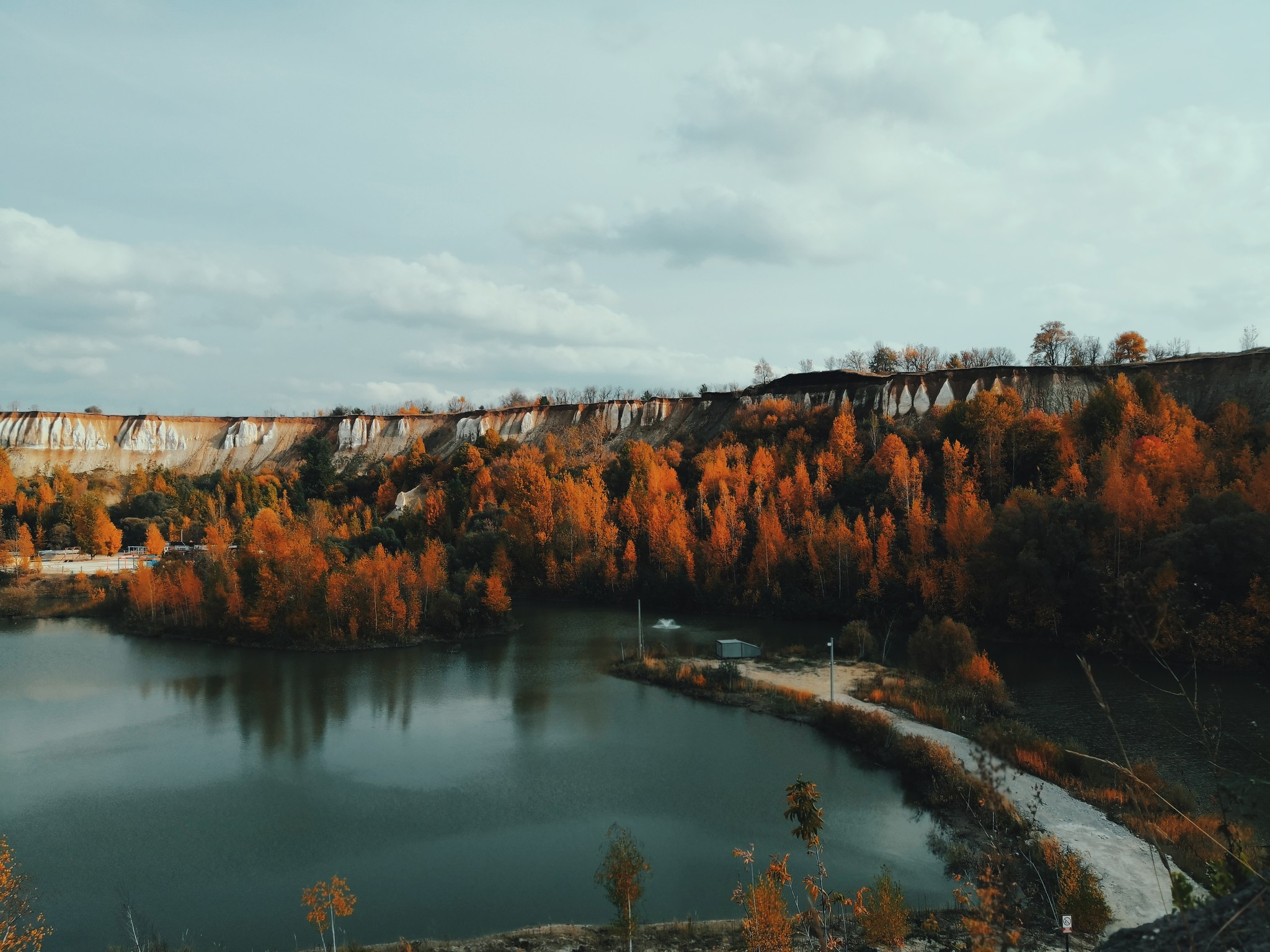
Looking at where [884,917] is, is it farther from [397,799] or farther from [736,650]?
[736,650]

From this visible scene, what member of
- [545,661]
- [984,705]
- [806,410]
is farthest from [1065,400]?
[545,661]

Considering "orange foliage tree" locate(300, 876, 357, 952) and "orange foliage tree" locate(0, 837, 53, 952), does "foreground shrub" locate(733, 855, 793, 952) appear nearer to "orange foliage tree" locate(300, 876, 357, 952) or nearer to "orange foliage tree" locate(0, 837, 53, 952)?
"orange foliage tree" locate(300, 876, 357, 952)

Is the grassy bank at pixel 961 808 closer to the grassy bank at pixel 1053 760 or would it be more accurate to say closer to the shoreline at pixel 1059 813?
the shoreline at pixel 1059 813

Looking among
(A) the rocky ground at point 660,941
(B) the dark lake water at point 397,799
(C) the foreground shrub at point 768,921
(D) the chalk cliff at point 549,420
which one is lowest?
(B) the dark lake water at point 397,799

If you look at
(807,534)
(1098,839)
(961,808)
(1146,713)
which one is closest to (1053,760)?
(961,808)

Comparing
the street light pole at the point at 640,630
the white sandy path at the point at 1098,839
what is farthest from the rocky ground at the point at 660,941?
the street light pole at the point at 640,630
